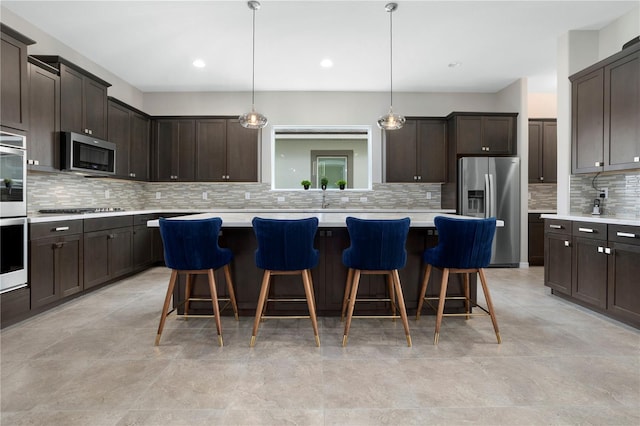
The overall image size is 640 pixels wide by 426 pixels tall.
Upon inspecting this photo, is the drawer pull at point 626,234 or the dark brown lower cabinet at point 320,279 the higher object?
the drawer pull at point 626,234

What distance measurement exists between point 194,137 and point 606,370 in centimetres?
557

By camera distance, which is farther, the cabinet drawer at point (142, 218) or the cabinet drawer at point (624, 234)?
the cabinet drawer at point (142, 218)

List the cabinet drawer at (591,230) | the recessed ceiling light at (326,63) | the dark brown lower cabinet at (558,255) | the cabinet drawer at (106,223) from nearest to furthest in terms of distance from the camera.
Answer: the cabinet drawer at (591,230)
the dark brown lower cabinet at (558,255)
the cabinet drawer at (106,223)
the recessed ceiling light at (326,63)

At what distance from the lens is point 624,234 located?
2703 millimetres

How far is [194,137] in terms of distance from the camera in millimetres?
5383

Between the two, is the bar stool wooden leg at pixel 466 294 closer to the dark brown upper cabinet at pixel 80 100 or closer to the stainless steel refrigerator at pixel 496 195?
the stainless steel refrigerator at pixel 496 195

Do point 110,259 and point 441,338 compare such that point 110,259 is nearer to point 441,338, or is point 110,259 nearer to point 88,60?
point 88,60

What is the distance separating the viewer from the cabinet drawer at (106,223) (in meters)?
3.56

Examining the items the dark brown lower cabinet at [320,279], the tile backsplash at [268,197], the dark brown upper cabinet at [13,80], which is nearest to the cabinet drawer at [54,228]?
the dark brown upper cabinet at [13,80]

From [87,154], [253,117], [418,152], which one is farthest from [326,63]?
[87,154]

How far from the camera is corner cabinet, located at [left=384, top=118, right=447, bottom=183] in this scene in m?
5.43

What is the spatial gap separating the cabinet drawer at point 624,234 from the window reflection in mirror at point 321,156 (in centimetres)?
341

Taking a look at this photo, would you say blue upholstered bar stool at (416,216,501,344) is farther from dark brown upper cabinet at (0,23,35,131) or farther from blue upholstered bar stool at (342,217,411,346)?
dark brown upper cabinet at (0,23,35,131)

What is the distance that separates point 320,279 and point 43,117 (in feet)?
10.3
